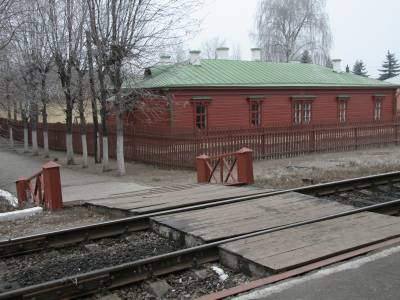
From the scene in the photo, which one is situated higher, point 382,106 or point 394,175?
point 382,106

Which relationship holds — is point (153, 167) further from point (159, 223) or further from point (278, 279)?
point (278, 279)

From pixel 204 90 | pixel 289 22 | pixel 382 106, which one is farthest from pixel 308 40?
pixel 204 90

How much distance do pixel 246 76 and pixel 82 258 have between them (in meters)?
22.1

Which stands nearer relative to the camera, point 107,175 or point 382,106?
point 107,175

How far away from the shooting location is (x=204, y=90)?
2425 centimetres

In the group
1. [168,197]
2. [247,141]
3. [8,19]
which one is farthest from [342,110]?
[168,197]

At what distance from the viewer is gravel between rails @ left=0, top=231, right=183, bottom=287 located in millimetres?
5652

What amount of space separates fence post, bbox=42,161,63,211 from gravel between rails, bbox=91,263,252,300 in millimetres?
4781

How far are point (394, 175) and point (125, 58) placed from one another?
10.7 m

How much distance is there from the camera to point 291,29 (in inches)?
2137

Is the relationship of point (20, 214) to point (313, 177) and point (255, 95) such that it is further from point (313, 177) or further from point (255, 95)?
point (255, 95)

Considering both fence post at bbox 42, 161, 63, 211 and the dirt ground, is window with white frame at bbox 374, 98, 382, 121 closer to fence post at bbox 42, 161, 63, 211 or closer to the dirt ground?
the dirt ground

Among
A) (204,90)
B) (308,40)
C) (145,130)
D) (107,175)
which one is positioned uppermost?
(308,40)

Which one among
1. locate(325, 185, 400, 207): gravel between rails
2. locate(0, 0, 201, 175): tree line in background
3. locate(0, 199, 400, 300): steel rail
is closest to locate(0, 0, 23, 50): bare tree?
locate(0, 0, 201, 175): tree line in background
